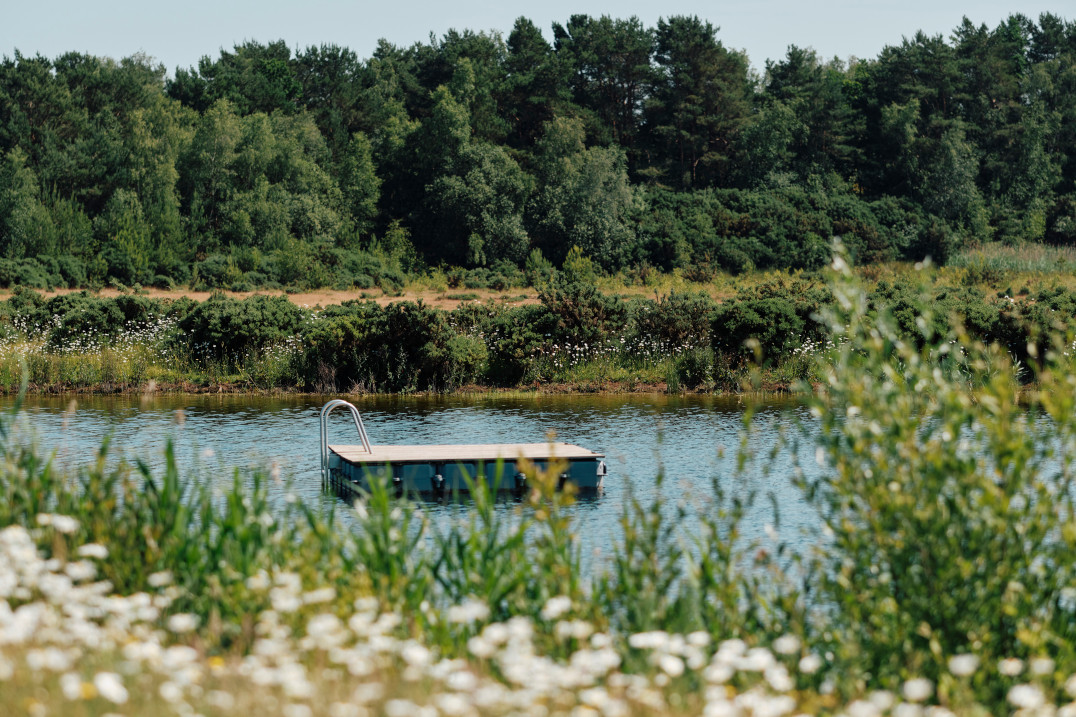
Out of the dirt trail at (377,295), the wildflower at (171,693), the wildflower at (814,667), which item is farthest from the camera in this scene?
the dirt trail at (377,295)

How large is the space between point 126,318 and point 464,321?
7.59 metres

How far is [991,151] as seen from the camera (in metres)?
61.9

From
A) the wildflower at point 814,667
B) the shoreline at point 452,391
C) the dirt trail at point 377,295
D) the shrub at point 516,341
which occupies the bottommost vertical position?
the wildflower at point 814,667

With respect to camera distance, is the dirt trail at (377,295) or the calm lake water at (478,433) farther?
the dirt trail at (377,295)

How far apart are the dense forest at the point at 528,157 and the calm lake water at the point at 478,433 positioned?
22.5m

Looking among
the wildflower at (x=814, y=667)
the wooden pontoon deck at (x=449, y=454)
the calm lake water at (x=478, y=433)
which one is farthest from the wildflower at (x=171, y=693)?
the wooden pontoon deck at (x=449, y=454)

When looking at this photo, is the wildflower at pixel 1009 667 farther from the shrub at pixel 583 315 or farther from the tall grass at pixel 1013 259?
the tall grass at pixel 1013 259

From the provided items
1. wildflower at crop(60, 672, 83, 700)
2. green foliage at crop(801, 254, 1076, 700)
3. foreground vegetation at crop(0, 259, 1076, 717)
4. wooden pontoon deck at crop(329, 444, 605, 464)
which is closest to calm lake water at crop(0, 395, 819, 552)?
wooden pontoon deck at crop(329, 444, 605, 464)

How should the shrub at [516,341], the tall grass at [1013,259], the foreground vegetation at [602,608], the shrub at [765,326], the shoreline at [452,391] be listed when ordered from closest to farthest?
the foreground vegetation at [602,608] → the shoreline at [452,391] → the shrub at [765,326] → the shrub at [516,341] → the tall grass at [1013,259]

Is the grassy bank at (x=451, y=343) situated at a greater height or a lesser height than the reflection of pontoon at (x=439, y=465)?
greater

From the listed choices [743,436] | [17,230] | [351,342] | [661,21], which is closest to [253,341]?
[351,342]

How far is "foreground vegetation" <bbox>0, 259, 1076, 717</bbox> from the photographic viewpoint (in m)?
4.30

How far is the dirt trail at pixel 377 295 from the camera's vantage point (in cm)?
3888

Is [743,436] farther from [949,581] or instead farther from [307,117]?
[307,117]
